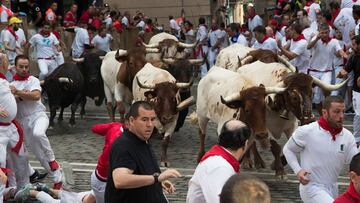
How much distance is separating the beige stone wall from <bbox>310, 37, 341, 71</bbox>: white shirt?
21432 millimetres

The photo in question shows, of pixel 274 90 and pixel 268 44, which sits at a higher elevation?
pixel 274 90

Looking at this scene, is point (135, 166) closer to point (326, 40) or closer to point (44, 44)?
point (326, 40)

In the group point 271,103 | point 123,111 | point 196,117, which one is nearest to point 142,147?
point 271,103

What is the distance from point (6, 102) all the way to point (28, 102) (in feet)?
2.76

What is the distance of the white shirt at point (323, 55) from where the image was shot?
15680 mm

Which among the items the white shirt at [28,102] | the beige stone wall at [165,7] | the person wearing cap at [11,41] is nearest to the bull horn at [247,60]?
the white shirt at [28,102]

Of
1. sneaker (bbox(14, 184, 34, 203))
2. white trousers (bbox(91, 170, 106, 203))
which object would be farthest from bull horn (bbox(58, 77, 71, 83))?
white trousers (bbox(91, 170, 106, 203))

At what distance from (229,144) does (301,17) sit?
13112 mm

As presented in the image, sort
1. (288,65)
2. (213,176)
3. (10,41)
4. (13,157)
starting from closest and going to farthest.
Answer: (213,176)
(13,157)
(288,65)
(10,41)

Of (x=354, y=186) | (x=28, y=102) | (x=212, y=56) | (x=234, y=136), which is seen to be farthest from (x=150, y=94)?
(x=212, y=56)

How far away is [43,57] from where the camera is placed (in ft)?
59.6

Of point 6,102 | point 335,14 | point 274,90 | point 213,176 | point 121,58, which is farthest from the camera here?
point 335,14

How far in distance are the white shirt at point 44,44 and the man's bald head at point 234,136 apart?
12.6 m

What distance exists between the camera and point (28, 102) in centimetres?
988
